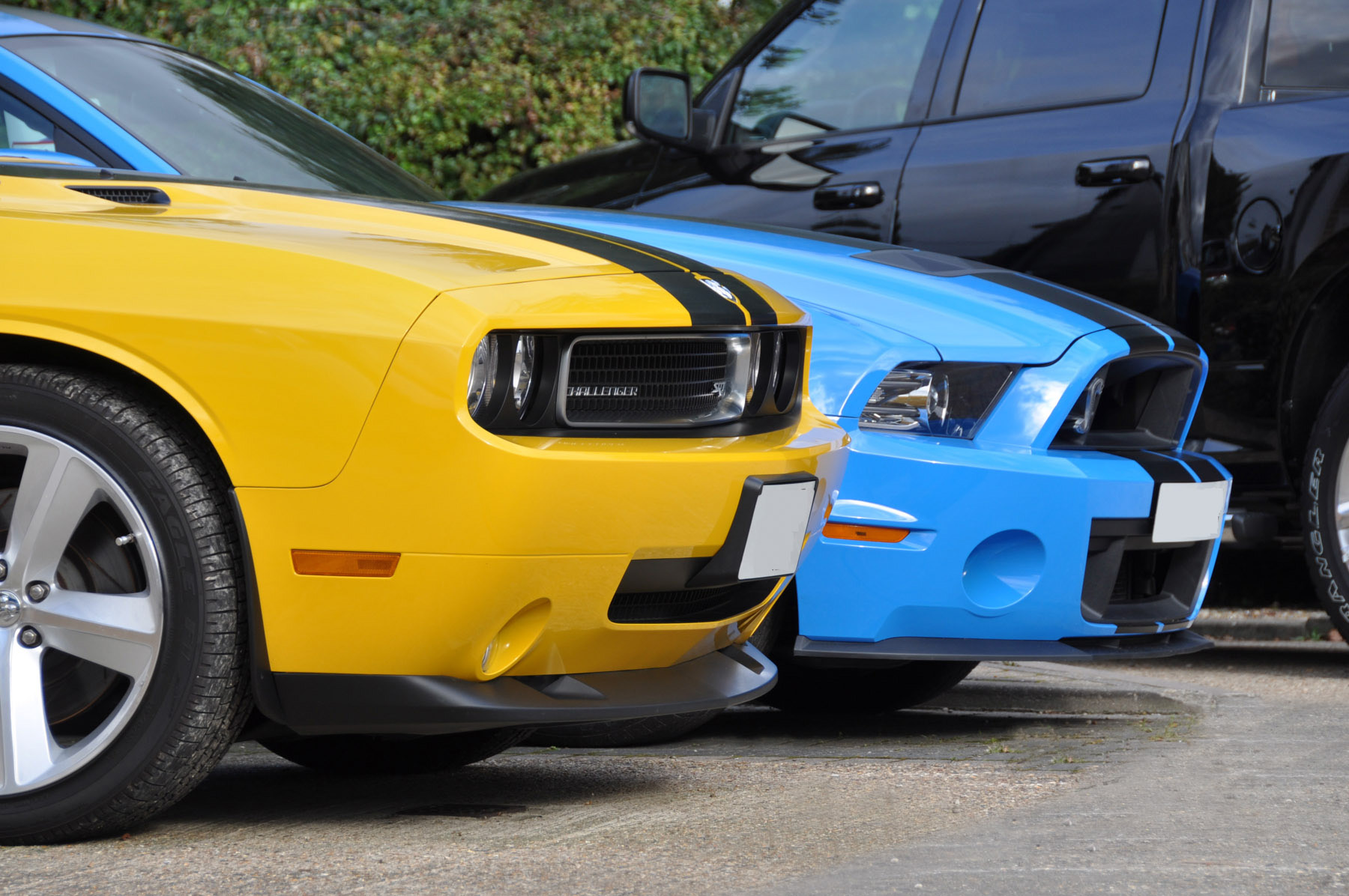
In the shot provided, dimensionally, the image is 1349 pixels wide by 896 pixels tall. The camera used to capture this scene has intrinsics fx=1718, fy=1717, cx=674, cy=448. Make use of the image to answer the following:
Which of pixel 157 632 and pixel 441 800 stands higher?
pixel 157 632

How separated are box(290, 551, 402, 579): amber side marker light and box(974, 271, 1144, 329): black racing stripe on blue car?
209 centimetres

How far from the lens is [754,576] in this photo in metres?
3.02

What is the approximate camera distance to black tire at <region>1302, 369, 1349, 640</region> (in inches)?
193

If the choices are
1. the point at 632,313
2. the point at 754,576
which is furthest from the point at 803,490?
the point at 632,313

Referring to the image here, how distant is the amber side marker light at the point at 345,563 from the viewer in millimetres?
2744

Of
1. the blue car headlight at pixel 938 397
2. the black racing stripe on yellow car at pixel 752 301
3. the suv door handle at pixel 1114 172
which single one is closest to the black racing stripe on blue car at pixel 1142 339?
the blue car headlight at pixel 938 397

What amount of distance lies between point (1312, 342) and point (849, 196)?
4.82 ft

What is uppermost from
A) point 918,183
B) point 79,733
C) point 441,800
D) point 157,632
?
point 918,183

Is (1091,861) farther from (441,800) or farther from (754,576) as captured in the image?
(441,800)

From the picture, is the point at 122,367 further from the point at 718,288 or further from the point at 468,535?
the point at 718,288

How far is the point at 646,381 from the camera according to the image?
2922mm

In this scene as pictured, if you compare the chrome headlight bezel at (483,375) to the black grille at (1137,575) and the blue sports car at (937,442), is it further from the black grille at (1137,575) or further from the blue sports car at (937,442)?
the black grille at (1137,575)

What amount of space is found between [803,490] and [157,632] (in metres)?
1.13

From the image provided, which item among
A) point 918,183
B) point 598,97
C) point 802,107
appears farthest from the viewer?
point 598,97
